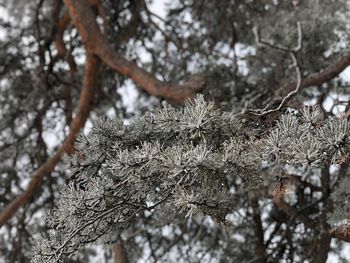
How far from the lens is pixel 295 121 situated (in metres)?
1.27

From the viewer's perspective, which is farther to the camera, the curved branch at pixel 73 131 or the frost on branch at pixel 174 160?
the curved branch at pixel 73 131

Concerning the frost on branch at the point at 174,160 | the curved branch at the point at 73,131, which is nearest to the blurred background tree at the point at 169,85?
the curved branch at the point at 73,131

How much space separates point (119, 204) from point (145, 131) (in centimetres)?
19

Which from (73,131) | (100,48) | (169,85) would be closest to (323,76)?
(169,85)

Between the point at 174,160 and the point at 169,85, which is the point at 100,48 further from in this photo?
the point at 174,160

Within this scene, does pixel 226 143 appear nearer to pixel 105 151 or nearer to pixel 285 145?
pixel 285 145

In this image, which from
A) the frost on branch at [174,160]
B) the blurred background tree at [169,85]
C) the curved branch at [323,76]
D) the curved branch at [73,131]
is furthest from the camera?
the curved branch at [73,131]

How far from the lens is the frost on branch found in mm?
1214

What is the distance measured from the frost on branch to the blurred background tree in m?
0.61

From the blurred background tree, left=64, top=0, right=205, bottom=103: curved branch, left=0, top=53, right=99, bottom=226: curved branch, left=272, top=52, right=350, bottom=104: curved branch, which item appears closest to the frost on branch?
the blurred background tree

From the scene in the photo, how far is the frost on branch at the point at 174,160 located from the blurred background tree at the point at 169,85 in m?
0.61

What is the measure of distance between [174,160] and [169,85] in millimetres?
1280

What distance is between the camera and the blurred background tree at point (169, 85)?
281 cm

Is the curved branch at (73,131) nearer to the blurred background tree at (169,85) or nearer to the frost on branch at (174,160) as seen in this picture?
the blurred background tree at (169,85)
